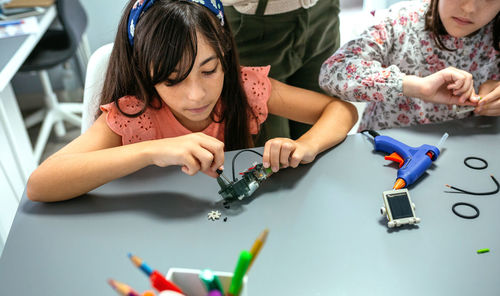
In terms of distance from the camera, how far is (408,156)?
854mm

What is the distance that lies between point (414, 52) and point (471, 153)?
43 centimetres

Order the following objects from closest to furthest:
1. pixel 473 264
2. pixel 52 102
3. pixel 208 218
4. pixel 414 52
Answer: pixel 473 264, pixel 208 218, pixel 414 52, pixel 52 102

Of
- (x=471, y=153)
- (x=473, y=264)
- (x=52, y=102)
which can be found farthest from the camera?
(x=52, y=102)

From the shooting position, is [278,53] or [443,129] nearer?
[443,129]

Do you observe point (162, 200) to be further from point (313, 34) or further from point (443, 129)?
point (313, 34)

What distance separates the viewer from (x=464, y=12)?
1046 millimetres

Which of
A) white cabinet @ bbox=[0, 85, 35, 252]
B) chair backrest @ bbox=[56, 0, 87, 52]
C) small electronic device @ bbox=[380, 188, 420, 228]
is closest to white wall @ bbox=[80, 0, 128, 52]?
chair backrest @ bbox=[56, 0, 87, 52]

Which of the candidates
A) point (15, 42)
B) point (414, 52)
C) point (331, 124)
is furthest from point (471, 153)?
point (15, 42)

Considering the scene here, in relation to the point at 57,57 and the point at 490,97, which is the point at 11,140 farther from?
the point at 490,97

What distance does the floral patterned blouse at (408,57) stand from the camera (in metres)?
1.11

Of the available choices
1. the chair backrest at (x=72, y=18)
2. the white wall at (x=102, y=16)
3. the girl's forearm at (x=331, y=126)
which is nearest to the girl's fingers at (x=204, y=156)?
the girl's forearm at (x=331, y=126)

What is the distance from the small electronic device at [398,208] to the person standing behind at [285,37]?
1.97 feet

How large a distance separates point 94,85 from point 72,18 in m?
1.29

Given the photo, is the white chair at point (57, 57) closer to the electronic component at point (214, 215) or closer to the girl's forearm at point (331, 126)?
the girl's forearm at point (331, 126)
